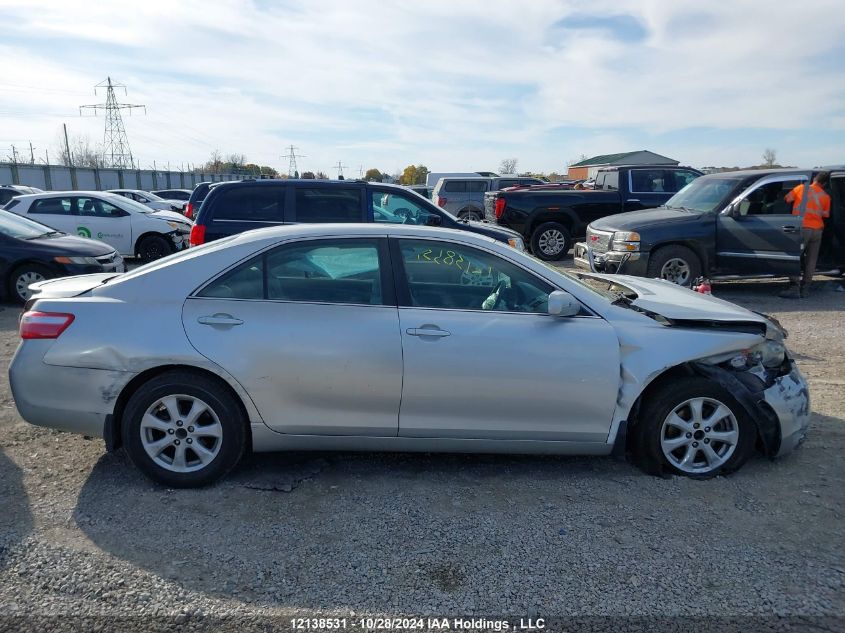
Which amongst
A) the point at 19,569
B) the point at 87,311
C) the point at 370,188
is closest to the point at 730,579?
the point at 19,569

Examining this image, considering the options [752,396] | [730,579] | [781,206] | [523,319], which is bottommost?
[730,579]

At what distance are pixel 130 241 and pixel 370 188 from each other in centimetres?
743

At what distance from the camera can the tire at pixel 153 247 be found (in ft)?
45.4

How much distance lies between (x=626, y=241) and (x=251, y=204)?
5.40 metres

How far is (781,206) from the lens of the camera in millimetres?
9984

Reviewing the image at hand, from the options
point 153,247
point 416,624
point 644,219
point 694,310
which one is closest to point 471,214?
point 153,247

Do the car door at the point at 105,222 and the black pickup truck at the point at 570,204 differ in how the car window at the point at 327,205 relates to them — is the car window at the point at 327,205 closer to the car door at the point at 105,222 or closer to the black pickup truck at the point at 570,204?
the black pickup truck at the point at 570,204

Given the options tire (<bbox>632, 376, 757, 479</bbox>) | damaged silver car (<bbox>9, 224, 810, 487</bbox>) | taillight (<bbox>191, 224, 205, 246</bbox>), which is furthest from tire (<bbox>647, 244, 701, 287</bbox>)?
taillight (<bbox>191, 224, 205, 246</bbox>)

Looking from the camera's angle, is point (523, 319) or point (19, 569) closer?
point (19, 569)

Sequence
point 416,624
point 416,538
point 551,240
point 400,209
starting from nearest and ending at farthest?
point 416,624 → point 416,538 → point 400,209 → point 551,240

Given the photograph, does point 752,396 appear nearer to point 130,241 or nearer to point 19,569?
point 19,569

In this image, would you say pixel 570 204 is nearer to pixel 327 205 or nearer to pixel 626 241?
pixel 626 241

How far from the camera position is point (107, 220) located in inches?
539

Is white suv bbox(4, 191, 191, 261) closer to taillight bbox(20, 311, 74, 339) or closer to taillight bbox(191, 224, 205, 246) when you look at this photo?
taillight bbox(191, 224, 205, 246)
